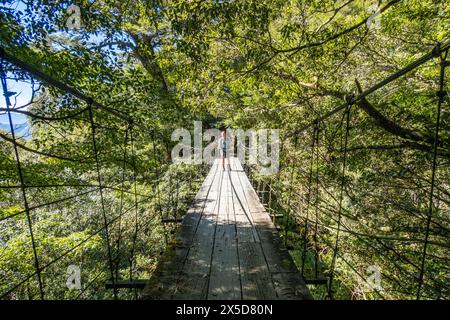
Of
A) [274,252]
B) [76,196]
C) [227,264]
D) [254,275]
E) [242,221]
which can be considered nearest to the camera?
[254,275]

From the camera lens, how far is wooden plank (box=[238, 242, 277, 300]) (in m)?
1.38

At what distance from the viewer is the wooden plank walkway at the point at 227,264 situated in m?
1.39

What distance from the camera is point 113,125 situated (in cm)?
383

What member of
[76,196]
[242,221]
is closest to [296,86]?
[242,221]

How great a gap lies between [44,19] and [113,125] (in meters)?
1.53

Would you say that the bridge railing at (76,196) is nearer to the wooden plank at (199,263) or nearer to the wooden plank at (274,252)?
the wooden plank at (199,263)

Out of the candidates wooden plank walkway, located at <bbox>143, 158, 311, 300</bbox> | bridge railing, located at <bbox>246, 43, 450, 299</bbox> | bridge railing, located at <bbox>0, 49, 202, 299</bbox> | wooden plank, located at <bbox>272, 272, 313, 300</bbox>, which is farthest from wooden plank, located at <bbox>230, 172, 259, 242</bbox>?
bridge railing, located at <bbox>0, 49, 202, 299</bbox>

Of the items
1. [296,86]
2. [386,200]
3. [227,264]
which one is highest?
[296,86]

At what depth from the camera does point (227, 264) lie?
5.67ft

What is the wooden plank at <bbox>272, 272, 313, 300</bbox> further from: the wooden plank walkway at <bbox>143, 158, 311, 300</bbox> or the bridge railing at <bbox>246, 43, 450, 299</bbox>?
the bridge railing at <bbox>246, 43, 450, 299</bbox>

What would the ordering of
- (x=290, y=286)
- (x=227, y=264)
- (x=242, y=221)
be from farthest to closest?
(x=242, y=221), (x=227, y=264), (x=290, y=286)

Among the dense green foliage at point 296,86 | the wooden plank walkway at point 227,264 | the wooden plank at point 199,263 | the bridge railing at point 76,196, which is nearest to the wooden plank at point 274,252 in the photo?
the wooden plank walkway at point 227,264

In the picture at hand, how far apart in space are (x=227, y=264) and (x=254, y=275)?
236 mm

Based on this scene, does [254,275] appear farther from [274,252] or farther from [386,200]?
[386,200]
